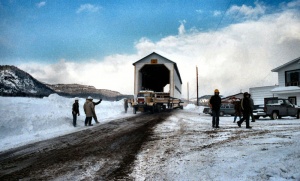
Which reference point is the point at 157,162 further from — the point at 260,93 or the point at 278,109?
the point at 260,93

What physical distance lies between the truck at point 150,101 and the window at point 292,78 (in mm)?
15281

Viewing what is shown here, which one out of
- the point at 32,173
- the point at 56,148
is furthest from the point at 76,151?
the point at 32,173

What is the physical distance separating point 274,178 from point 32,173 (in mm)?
4389

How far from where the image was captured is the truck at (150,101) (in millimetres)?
23714

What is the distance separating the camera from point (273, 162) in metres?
4.31

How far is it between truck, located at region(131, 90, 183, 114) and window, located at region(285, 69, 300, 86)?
602 inches

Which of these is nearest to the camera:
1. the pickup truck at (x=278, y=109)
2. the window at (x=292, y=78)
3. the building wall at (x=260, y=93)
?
the pickup truck at (x=278, y=109)

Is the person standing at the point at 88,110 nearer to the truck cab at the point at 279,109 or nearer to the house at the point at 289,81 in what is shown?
the truck cab at the point at 279,109

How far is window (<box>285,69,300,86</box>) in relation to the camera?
27.8m

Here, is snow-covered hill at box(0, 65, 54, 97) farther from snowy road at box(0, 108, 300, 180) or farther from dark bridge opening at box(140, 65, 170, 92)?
snowy road at box(0, 108, 300, 180)

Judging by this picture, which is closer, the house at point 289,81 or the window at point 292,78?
the house at point 289,81

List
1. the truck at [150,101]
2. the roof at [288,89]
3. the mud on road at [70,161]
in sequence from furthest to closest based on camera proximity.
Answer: the roof at [288,89] → the truck at [150,101] → the mud on road at [70,161]

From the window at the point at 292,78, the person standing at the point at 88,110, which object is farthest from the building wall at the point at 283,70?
the person standing at the point at 88,110

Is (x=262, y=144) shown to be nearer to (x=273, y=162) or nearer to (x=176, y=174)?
(x=273, y=162)
